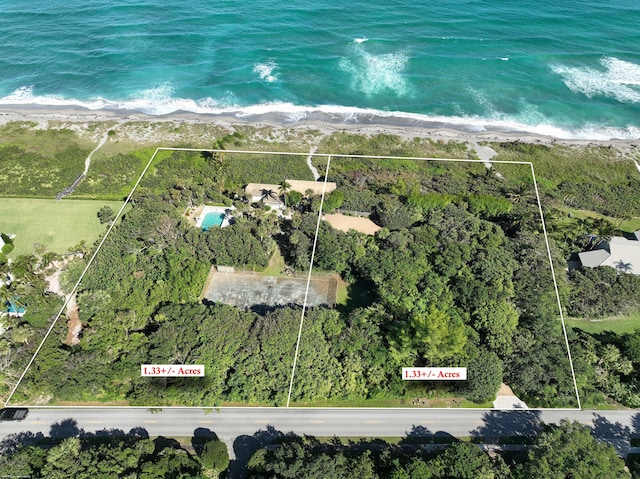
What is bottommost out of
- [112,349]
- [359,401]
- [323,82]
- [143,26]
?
[359,401]

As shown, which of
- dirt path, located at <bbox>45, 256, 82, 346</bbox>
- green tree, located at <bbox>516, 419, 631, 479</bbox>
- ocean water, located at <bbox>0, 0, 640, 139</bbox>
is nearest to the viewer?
green tree, located at <bbox>516, 419, 631, 479</bbox>

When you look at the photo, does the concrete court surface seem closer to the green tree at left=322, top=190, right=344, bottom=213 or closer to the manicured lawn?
the green tree at left=322, top=190, right=344, bottom=213

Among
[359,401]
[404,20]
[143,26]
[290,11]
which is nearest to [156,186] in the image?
[359,401]

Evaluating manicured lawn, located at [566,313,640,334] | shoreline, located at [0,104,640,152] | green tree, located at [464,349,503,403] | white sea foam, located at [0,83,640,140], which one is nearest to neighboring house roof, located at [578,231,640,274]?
manicured lawn, located at [566,313,640,334]

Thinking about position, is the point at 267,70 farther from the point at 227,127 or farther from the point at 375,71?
the point at 375,71

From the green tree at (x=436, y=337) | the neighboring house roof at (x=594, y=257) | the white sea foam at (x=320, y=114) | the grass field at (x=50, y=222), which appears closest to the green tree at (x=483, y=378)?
the green tree at (x=436, y=337)

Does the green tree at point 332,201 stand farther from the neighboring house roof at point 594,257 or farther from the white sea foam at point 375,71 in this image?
the white sea foam at point 375,71

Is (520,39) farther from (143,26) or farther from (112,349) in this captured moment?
(112,349)
